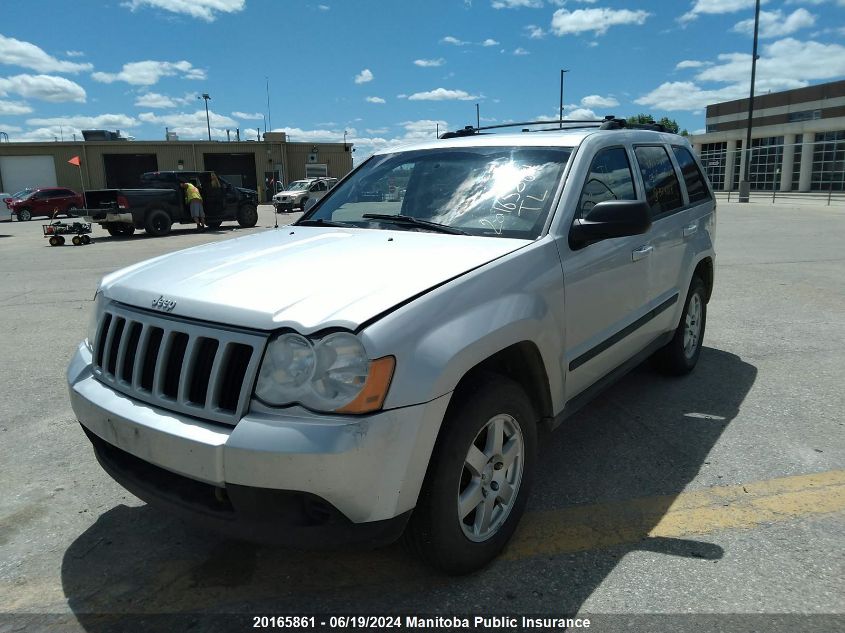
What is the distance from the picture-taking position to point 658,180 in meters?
4.21

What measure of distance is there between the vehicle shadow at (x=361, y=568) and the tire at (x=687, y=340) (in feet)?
4.48

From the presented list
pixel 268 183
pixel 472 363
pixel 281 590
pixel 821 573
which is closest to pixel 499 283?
pixel 472 363

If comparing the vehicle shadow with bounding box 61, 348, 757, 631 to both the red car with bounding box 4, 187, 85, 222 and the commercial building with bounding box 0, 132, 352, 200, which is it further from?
the commercial building with bounding box 0, 132, 352, 200

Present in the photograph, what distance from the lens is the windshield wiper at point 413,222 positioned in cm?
308

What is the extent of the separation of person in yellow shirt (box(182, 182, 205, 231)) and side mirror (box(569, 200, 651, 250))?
709 inches

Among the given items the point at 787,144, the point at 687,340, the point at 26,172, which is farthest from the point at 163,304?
the point at 26,172

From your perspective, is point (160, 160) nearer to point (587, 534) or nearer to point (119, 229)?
point (119, 229)

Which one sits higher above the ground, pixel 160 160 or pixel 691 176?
pixel 160 160

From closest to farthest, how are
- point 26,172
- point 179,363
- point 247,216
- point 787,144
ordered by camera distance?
point 179,363
point 247,216
point 787,144
point 26,172

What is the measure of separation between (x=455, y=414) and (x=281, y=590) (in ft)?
3.26

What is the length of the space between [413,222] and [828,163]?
138 feet

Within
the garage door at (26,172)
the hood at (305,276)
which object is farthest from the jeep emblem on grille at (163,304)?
the garage door at (26,172)

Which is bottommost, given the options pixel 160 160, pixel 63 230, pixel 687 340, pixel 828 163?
pixel 687 340

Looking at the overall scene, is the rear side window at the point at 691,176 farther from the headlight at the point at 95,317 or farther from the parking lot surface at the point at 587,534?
the headlight at the point at 95,317
